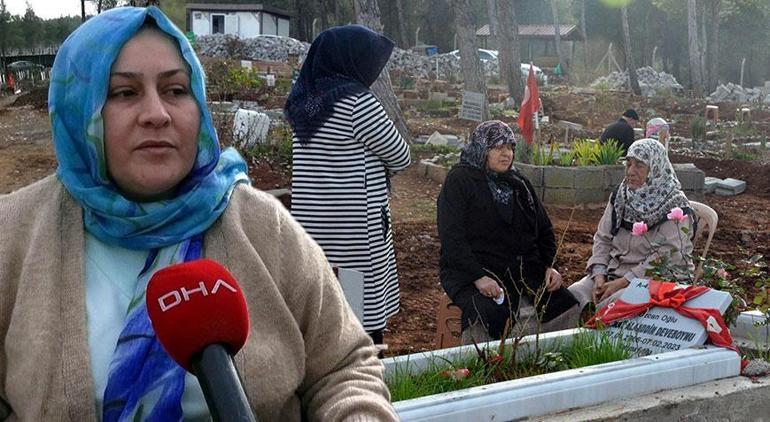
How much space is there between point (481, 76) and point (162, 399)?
20.9 metres

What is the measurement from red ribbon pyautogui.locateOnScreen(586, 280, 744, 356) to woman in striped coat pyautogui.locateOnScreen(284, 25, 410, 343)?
45.0 inches

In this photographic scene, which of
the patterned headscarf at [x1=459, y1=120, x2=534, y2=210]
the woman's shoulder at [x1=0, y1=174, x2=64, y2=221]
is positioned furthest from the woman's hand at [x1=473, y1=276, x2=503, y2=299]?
the woman's shoulder at [x1=0, y1=174, x2=64, y2=221]

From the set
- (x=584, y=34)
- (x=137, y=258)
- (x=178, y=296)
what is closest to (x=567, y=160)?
(x=137, y=258)

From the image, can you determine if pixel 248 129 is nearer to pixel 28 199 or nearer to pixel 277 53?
pixel 28 199

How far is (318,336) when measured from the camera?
6.74 feet

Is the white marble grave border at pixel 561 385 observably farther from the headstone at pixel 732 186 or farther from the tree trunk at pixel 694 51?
the tree trunk at pixel 694 51

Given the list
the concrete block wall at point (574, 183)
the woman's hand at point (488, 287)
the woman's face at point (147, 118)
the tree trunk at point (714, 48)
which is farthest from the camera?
the tree trunk at point (714, 48)

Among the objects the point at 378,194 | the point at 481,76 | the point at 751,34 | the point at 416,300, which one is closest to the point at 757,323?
the point at 378,194

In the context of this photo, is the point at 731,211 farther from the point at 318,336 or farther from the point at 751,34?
the point at 751,34

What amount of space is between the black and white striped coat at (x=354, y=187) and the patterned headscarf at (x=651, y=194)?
157 centimetres

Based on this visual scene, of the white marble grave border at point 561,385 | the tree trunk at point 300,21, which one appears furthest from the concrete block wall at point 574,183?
the tree trunk at point 300,21

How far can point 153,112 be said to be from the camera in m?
1.97

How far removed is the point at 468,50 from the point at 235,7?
4011cm

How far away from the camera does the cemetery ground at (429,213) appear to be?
7344mm
